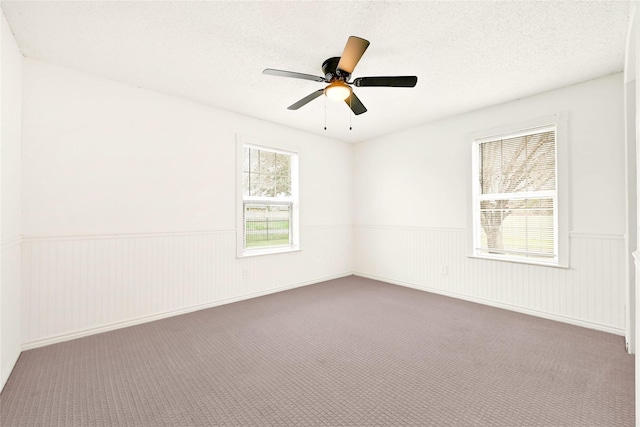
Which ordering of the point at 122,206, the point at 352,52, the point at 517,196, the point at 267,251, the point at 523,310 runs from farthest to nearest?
1. the point at 267,251
2. the point at 517,196
3. the point at 523,310
4. the point at 122,206
5. the point at 352,52

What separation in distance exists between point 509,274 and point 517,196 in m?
0.94

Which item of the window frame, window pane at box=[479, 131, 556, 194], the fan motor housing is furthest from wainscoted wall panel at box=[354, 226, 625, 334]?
the fan motor housing

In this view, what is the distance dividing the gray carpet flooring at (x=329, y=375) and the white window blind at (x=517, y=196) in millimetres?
853

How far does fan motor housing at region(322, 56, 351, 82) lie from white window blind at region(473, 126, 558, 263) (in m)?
2.33

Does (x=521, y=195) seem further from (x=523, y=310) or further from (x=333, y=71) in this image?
(x=333, y=71)

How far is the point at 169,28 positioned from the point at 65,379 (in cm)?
261

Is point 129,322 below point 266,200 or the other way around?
below

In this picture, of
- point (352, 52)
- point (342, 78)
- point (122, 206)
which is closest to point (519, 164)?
point (342, 78)

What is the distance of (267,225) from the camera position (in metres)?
4.38

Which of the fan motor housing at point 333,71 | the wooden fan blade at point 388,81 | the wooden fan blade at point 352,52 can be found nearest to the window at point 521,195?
the wooden fan blade at point 388,81

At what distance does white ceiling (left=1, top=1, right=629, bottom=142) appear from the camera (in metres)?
1.96

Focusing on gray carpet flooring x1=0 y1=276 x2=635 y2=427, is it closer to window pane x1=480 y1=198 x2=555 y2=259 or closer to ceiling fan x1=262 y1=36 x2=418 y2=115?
window pane x1=480 y1=198 x2=555 y2=259

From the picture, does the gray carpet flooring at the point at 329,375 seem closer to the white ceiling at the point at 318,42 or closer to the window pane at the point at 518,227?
the window pane at the point at 518,227

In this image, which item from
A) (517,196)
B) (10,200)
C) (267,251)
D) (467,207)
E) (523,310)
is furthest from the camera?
(267,251)
